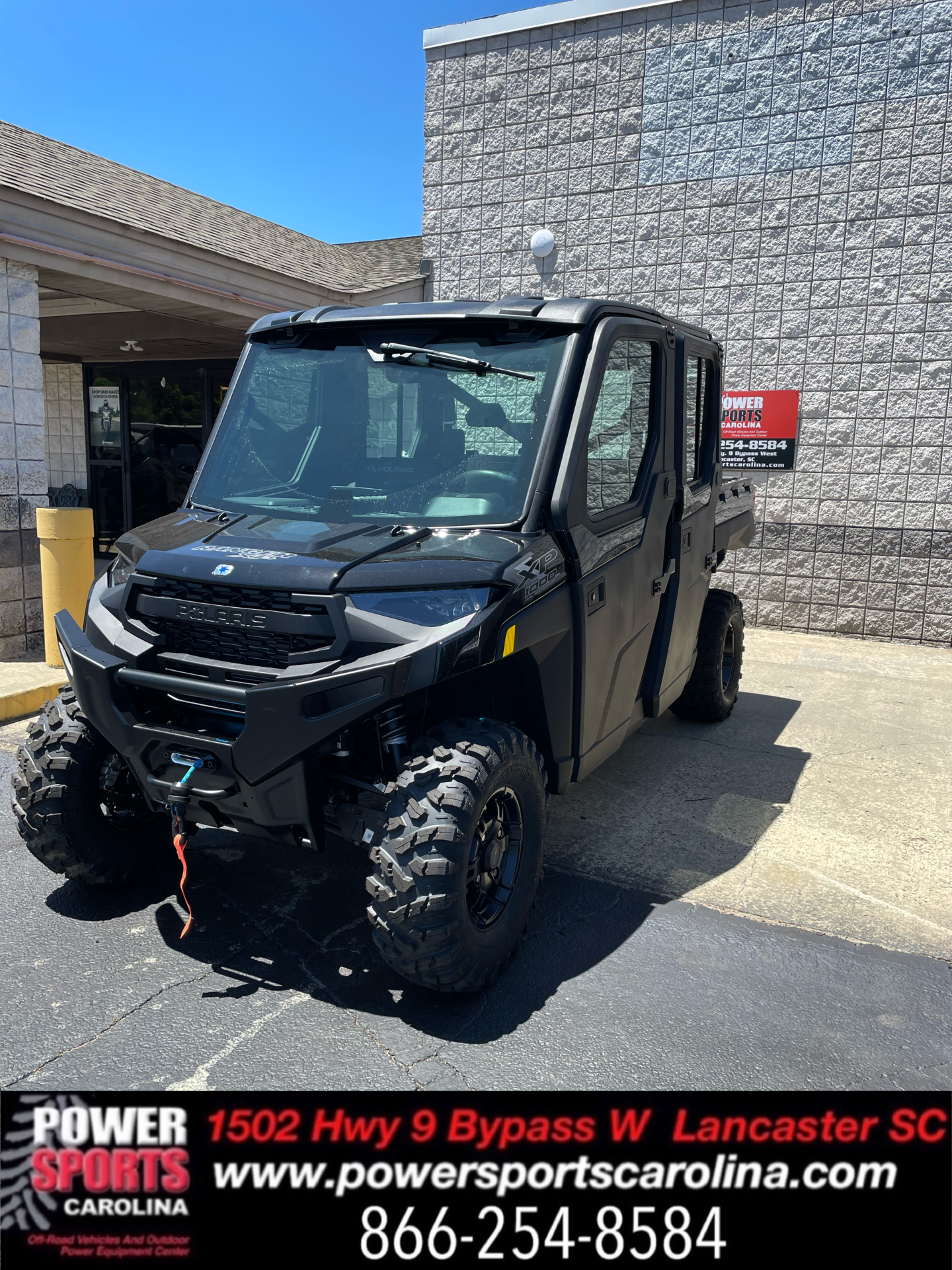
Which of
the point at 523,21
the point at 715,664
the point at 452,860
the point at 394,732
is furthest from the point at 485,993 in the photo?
the point at 523,21

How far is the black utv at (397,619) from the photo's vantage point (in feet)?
10.2

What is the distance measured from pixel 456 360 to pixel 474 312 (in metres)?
0.26

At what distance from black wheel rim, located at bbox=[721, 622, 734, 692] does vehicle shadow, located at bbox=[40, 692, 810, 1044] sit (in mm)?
989

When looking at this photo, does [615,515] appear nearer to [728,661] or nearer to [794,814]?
[794,814]

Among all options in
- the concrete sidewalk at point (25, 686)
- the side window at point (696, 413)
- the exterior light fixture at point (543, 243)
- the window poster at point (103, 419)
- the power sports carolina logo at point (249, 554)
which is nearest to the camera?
the power sports carolina logo at point (249, 554)

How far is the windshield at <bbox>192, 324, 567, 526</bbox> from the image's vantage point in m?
3.75

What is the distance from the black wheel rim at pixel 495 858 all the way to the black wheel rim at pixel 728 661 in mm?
3542

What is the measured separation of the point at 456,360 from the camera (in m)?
3.78

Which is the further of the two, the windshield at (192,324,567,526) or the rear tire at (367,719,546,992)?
the windshield at (192,324,567,526)

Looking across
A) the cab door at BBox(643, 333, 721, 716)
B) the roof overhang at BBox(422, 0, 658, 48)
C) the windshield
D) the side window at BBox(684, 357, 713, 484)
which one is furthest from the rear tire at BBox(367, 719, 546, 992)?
the roof overhang at BBox(422, 0, 658, 48)

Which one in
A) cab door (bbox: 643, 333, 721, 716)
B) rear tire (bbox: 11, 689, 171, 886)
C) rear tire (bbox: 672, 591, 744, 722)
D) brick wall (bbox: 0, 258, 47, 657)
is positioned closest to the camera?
rear tire (bbox: 11, 689, 171, 886)

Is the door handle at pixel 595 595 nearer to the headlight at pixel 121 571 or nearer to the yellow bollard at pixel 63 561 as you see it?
the headlight at pixel 121 571

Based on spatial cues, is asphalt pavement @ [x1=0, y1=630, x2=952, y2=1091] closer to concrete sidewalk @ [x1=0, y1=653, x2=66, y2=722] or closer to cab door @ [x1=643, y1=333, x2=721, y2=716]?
cab door @ [x1=643, y1=333, x2=721, y2=716]

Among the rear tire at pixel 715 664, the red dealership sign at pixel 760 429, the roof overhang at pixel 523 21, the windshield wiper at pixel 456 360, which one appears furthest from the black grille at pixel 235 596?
the roof overhang at pixel 523 21
